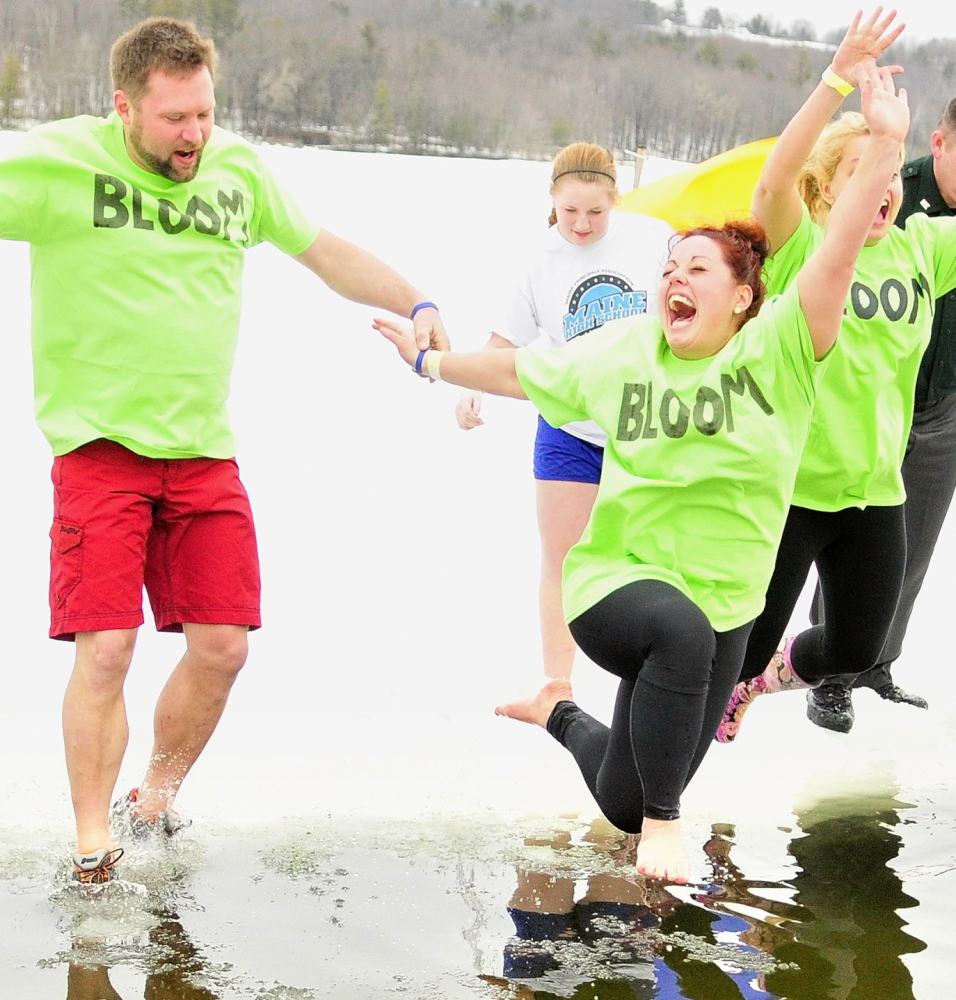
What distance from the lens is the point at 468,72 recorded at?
758 inches

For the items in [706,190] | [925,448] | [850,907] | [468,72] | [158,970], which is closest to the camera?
[158,970]

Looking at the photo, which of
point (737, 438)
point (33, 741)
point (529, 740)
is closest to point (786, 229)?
point (737, 438)

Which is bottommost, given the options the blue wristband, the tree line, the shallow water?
the shallow water

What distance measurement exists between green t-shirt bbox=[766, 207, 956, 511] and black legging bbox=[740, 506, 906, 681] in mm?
56

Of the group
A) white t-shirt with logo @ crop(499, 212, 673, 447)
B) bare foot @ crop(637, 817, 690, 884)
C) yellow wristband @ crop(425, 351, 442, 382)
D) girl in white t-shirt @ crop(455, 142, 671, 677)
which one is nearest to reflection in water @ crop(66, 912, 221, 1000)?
bare foot @ crop(637, 817, 690, 884)

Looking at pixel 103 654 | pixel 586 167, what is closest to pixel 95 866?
pixel 103 654

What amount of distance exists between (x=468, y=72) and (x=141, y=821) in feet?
56.4

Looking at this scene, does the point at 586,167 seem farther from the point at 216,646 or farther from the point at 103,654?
the point at 103,654

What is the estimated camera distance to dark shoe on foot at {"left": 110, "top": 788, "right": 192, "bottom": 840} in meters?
3.38

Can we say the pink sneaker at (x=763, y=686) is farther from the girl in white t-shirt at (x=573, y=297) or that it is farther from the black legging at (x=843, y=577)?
the girl in white t-shirt at (x=573, y=297)

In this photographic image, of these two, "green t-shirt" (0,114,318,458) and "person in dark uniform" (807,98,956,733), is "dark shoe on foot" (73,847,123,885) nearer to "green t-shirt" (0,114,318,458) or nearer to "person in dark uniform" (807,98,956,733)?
"green t-shirt" (0,114,318,458)

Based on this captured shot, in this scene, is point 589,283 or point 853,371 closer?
point 853,371

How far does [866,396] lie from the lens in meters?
3.13

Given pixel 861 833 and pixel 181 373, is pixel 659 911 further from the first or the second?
pixel 181 373
